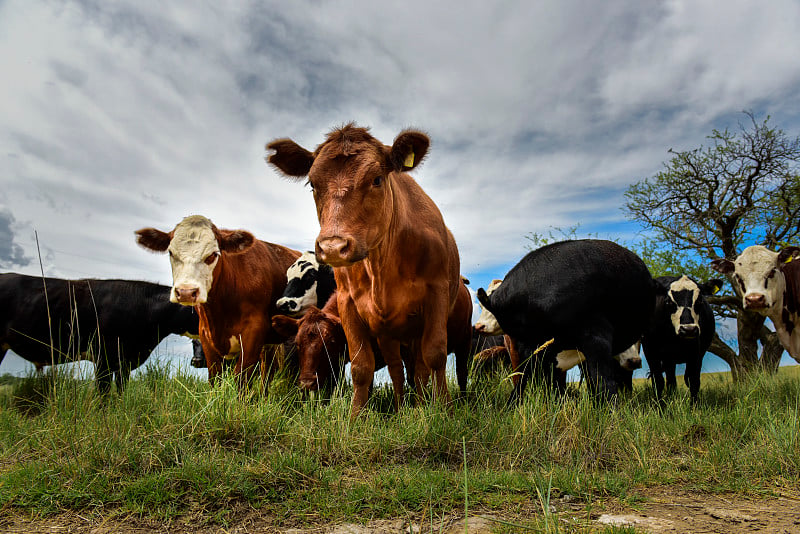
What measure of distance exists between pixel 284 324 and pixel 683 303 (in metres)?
7.12

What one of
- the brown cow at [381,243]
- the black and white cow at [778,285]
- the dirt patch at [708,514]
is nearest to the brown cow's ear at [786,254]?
the black and white cow at [778,285]

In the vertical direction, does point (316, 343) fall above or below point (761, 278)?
below

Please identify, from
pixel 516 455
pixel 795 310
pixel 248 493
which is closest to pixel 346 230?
pixel 248 493

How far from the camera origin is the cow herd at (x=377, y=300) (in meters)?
4.73

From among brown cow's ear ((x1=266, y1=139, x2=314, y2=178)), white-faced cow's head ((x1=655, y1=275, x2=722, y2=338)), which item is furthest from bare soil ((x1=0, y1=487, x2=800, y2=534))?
white-faced cow's head ((x1=655, y1=275, x2=722, y2=338))

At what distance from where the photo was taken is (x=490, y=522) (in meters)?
2.96

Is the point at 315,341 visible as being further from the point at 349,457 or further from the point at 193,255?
the point at 349,457

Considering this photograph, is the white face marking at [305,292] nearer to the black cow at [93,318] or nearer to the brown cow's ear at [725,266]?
the black cow at [93,318]

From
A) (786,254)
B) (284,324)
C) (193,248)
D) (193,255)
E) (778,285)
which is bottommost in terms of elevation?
(284,324)

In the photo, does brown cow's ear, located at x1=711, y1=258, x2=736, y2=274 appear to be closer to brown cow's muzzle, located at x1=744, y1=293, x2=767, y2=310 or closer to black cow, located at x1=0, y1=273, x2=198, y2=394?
brown cow's muzzle, located at x1=744, y1=293, x2=767, y2=310

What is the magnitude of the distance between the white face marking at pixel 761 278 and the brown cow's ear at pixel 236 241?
916 centimetres

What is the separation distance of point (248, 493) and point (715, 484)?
3591 mm

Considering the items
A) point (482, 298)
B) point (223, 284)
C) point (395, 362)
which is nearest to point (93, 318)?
point (223, 284)

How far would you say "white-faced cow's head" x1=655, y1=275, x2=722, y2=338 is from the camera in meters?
8.58
